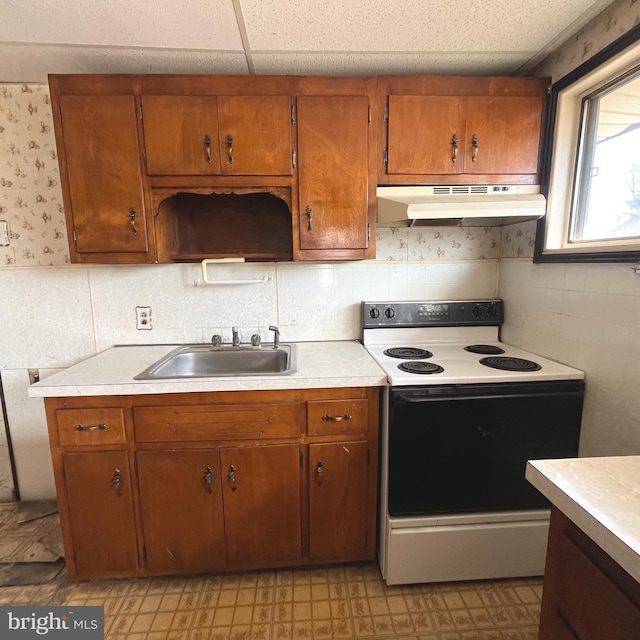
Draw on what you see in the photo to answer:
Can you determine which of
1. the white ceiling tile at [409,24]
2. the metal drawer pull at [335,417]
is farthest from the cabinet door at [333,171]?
the metal drawer pull at [335,417]

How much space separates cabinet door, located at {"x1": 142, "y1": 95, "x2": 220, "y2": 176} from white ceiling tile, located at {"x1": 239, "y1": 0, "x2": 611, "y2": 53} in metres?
0.35

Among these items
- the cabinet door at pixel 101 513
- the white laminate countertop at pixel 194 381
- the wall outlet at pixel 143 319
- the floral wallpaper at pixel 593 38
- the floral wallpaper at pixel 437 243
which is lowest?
the cabinet door at pixel 101 513

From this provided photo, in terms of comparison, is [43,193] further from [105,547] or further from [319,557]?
Result: [319,557]

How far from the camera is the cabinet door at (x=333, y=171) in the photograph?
1496 millimetres

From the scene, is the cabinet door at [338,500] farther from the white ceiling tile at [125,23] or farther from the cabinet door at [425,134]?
the white ceiling tile at [125,23]

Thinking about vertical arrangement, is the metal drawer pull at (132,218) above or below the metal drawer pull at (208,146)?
below

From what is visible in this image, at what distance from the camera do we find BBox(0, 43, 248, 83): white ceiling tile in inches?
56.0

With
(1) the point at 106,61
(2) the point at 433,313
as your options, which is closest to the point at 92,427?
(1) the point at 106,61

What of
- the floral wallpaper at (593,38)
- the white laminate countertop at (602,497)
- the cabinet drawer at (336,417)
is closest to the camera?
the white laminate countertop at (602,497)

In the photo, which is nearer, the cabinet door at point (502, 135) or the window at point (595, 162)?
the window at point (595, 162)

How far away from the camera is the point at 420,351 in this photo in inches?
69.2

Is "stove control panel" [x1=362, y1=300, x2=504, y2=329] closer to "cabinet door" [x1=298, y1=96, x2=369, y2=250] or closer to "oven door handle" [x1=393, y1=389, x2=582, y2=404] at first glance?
"cabinet door" [x1=298, y1=96, x2=369, y2=250]

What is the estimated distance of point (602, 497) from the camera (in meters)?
0.71

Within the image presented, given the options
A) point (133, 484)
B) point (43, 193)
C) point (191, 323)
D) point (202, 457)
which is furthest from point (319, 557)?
point (43, 193)
